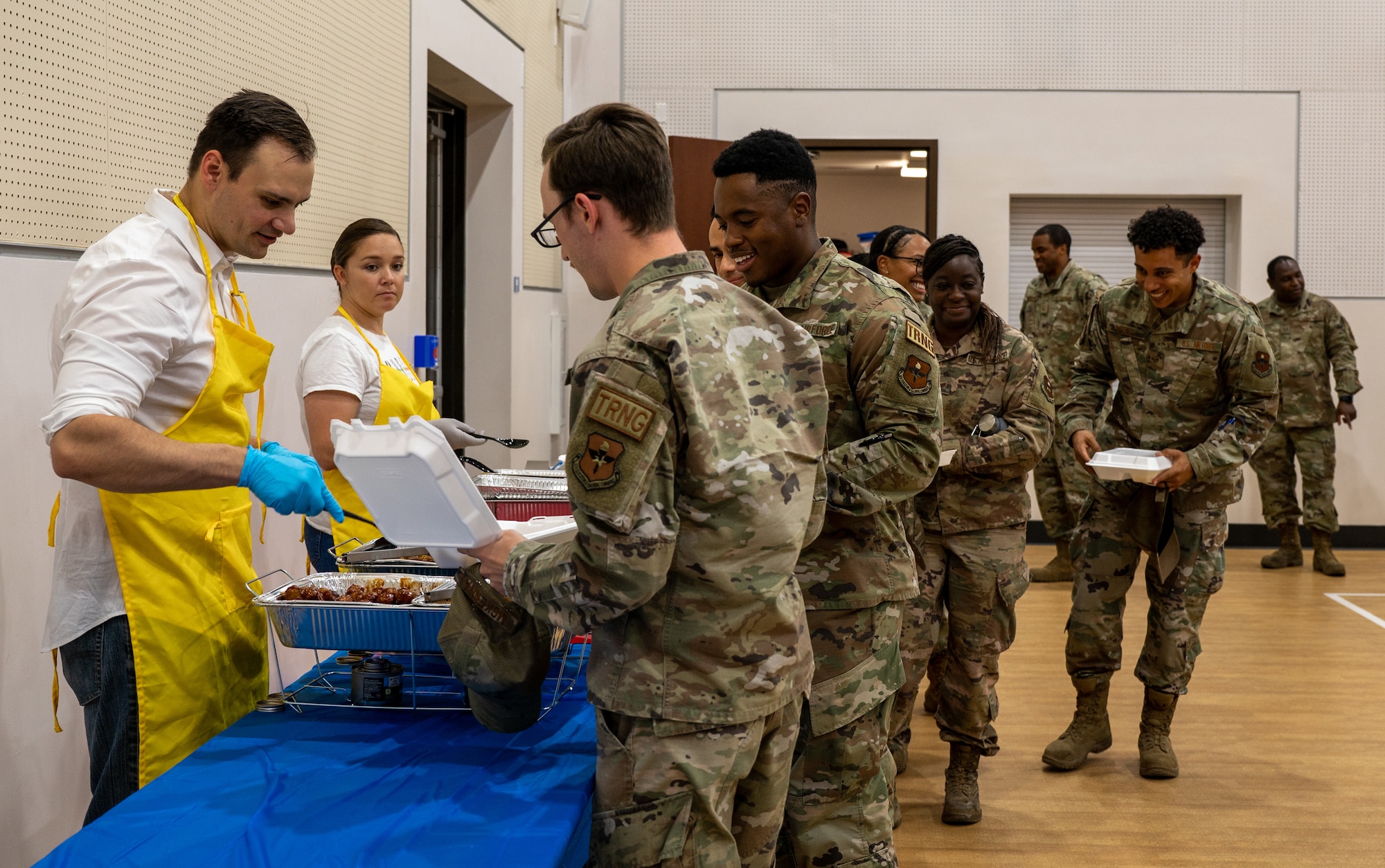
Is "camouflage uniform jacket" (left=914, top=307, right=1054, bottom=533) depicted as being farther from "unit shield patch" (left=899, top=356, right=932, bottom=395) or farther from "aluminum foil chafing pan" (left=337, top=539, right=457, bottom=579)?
"aluminum foil chafing pan" (left=337, top=539, right=457, bottom=579)

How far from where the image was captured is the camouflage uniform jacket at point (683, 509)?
137cm

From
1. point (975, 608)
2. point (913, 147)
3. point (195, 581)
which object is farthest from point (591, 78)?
point (195, 581)

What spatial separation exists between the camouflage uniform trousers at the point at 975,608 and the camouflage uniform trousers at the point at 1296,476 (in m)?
4.57

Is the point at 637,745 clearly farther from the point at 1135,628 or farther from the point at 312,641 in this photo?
the point at 1135,628

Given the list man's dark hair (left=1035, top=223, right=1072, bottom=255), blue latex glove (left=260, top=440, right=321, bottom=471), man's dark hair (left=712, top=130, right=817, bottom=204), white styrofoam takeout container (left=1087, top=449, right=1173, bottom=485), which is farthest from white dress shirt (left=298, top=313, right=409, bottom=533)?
man's dark hair (left=1035, top=223, right=1072, bottom=255)

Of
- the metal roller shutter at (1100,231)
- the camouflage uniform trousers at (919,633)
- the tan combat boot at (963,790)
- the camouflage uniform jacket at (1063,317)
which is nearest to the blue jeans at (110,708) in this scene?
the camouflage uniform trousers at (919,633)

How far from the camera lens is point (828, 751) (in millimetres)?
2055

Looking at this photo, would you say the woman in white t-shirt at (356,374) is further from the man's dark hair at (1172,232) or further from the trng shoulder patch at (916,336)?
the man's dark hair at (1172,232)

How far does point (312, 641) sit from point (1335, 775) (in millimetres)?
3378

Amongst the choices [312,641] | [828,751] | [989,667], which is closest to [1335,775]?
[989,667]

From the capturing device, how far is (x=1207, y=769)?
3.71 m

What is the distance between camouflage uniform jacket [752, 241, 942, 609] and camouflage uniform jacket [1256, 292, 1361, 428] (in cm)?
570

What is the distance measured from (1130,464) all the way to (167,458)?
2648 millimetres

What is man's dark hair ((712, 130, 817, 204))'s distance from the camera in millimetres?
2234
